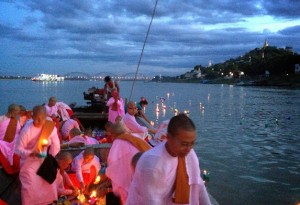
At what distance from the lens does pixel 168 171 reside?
3104mm

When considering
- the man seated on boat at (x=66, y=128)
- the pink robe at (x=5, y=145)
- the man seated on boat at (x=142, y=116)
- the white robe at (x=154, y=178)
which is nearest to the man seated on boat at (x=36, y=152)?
the pink robe at (x=5, y=145)

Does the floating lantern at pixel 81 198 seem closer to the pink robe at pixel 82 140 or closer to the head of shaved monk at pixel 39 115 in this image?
the head of shaved monk at pixel 39 115

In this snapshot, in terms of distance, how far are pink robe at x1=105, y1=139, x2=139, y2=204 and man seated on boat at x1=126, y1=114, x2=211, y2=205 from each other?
197 cm

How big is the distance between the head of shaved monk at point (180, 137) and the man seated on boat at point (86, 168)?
4392 mm

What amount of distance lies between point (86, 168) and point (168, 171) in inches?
181

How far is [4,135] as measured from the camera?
28.3 ft

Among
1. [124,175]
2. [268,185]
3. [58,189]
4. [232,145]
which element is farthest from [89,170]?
[232,145]

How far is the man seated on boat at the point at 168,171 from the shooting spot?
3.04 meters

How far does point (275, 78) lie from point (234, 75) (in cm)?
6831

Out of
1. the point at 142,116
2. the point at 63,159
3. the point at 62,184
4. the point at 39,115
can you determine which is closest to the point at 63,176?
the point at 62,184

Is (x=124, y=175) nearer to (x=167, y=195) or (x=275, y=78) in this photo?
(x=167, y=195)

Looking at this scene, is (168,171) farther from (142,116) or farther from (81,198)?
(142,116)

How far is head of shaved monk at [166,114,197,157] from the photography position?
3.03m

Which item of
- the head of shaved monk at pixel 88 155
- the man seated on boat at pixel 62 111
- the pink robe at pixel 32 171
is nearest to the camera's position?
the pink robe at pixel 32 171
